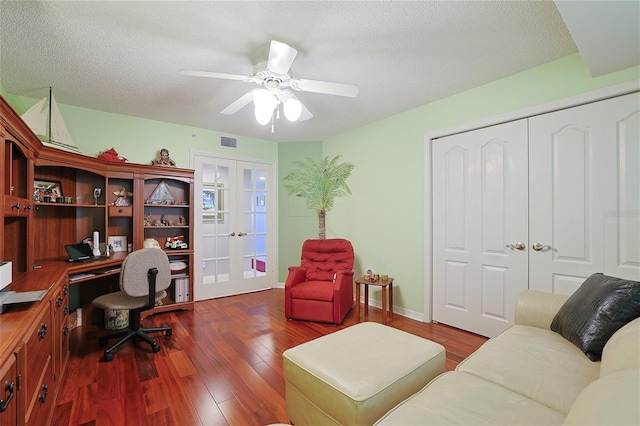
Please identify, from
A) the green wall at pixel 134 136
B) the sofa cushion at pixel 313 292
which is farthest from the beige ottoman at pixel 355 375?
the green wall at pixel 134 136

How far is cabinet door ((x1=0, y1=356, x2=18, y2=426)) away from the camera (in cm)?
93

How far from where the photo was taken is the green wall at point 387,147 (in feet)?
8.45

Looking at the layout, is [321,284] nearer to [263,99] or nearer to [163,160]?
[263,99]

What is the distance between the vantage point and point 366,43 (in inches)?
82.0

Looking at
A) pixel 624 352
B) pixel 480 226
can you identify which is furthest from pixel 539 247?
pixel 624 352

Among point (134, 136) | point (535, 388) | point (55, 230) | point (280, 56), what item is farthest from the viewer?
point (134, 136)

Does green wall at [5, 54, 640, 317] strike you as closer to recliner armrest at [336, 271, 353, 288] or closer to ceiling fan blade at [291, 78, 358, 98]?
recliner armrest at [336, 271, 353, 288]

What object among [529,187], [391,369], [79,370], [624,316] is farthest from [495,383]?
[79,370]

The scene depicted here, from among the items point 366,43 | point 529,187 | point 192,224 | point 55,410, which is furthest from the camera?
point 192,224

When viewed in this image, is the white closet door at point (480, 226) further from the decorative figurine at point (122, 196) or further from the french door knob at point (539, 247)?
the decorative figurine at point (122, 196)

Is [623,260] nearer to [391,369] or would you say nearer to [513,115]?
[513,115]

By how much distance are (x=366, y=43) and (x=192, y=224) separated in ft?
9.91

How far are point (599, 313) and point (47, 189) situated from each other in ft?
15.2

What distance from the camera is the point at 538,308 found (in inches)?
75.7
